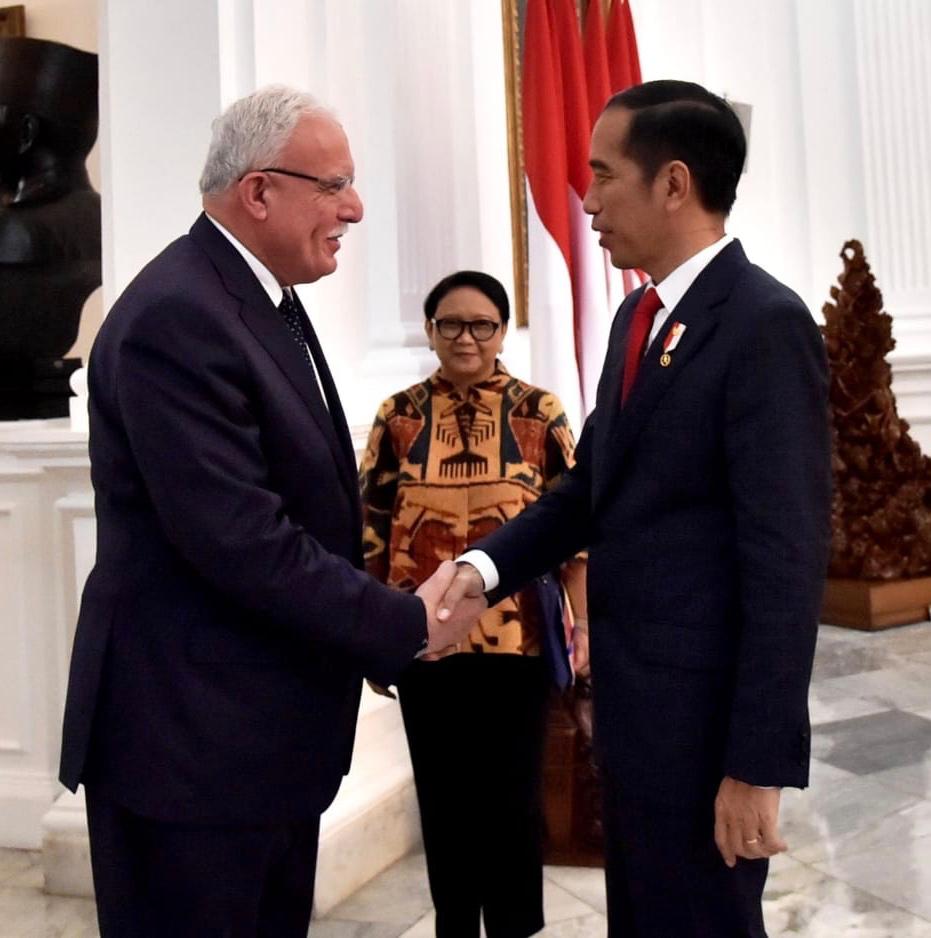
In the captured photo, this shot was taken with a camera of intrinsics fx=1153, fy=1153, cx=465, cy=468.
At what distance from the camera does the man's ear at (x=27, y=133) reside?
12.3ft

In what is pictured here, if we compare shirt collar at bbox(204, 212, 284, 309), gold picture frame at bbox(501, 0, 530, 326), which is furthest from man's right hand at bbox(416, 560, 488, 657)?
gold picture frame at bbox(501, 0, 530, 326)

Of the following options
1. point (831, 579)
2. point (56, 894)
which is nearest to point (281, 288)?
point (56, 894)

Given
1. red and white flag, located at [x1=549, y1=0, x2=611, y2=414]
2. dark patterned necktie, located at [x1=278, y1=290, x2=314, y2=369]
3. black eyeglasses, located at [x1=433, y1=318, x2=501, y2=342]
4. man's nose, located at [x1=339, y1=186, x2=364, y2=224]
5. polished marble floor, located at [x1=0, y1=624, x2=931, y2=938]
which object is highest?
red and white flag, located at [x1=549, y1=0, x2=611, y2=414]

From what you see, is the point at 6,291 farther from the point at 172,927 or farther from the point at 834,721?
the point at 834,721

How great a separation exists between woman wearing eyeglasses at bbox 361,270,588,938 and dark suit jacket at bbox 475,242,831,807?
0.90 meters

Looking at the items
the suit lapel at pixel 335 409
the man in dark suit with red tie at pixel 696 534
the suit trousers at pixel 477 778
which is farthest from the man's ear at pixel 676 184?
the suit trousers at pixel 477 778

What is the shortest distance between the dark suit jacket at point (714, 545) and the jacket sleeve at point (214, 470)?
1.36 feet

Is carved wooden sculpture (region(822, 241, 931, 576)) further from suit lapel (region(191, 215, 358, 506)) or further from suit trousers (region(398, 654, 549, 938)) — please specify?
suit lapel (region(191, 215, 358, 506))

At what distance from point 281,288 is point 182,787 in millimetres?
734

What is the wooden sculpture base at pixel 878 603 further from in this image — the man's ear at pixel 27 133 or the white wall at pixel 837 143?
the man's ear at pixel 27 133

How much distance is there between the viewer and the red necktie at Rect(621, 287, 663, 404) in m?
1.69

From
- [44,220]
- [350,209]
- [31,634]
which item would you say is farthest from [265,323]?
[44,220]

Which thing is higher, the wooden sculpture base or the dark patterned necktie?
the dark patterned necktie

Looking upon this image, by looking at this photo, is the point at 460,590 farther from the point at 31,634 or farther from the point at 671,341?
the point at 31,634
